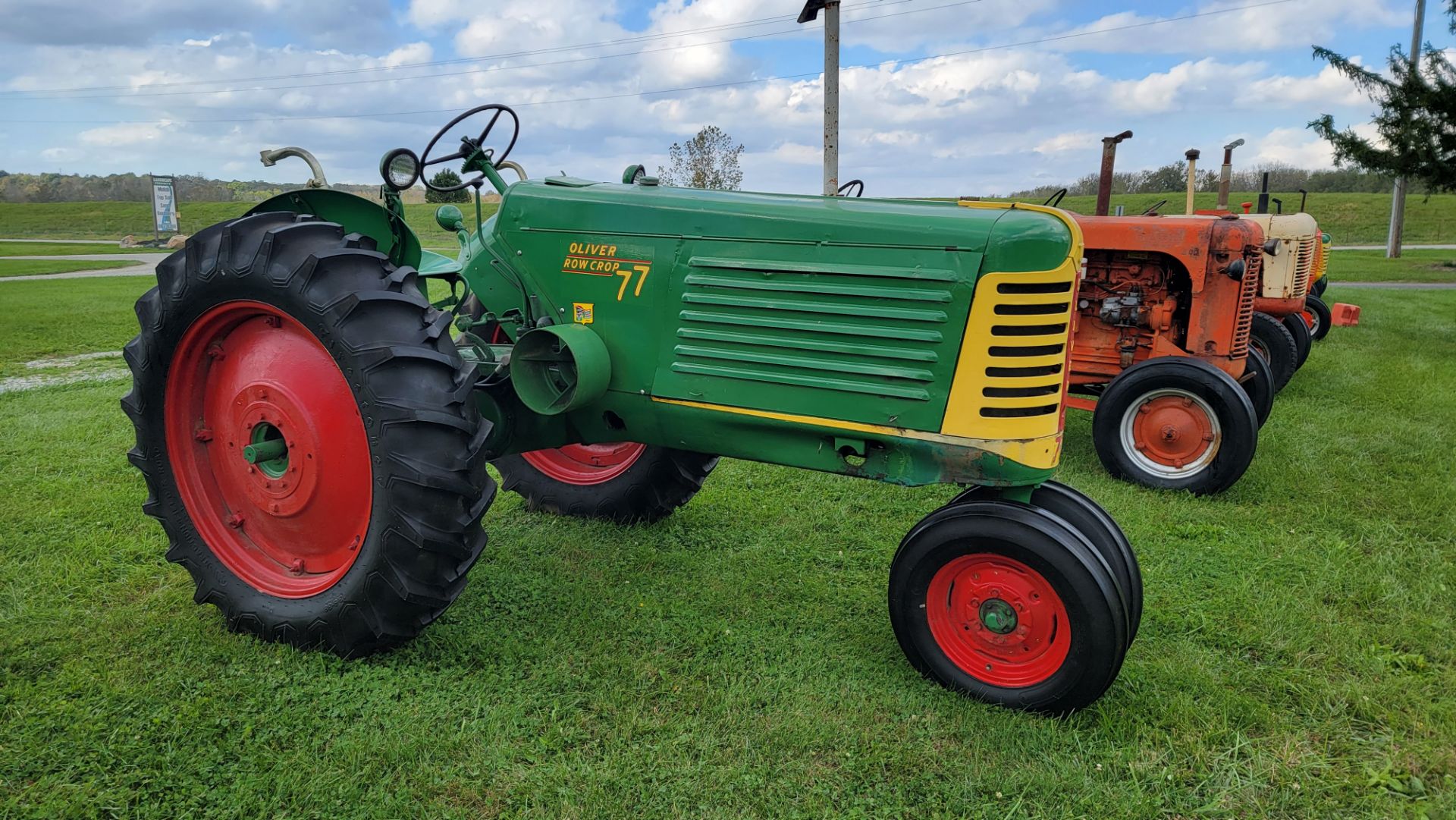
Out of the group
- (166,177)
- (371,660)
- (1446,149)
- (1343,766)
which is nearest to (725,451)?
(371,660)

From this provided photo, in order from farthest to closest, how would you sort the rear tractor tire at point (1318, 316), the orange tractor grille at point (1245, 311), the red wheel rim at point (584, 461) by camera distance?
the rear tractor tire at point (1318, 316) < the orange tractor grille at point (1245, 311) < the red wheel rim at point (584, 461)

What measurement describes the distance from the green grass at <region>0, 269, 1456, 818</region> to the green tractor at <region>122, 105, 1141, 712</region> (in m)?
0.27

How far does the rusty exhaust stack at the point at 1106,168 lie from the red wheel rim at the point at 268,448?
18.5 feet

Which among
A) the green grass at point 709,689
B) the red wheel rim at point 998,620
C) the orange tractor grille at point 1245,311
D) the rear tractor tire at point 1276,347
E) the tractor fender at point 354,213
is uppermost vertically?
the tractor fender at point 354,213

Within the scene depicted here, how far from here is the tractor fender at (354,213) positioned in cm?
338

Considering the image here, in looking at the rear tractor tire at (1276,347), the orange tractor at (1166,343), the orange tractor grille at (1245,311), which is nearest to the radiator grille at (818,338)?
the orange tractor at (1166,343)

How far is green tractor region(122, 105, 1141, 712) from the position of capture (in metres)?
2.68

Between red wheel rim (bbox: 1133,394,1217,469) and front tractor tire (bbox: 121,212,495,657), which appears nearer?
front tractor tire (bbox: 121,212,495,657)

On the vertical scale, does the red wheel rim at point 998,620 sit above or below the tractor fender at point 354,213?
below

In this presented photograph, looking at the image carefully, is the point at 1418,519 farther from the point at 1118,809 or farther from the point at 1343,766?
the point at 1118,809

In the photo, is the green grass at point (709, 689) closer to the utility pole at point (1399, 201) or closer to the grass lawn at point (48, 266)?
the grass lawn at point (48, 266)

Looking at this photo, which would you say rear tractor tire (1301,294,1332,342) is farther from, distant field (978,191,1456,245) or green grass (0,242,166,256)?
green grass (0,242,166,256)

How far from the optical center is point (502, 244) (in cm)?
342

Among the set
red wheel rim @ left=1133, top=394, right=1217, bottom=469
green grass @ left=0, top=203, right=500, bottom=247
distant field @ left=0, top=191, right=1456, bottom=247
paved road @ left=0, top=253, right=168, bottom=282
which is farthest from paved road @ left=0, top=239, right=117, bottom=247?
red wheel rim @ left=1133, top=394, right=1217, bottom=469
